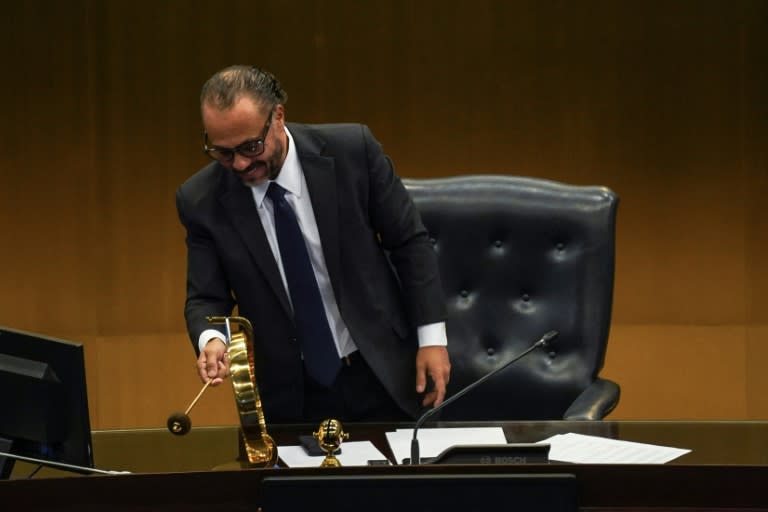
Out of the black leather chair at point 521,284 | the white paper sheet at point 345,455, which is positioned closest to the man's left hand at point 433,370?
the black leather chair at point 521,284

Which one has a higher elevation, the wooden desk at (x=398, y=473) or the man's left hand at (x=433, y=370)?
the man's left hand at (x=433, y=370)

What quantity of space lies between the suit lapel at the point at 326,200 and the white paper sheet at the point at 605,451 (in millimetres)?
679

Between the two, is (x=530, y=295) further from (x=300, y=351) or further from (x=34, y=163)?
(x=34, y=163)

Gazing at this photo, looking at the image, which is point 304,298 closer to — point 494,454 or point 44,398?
point 44,398

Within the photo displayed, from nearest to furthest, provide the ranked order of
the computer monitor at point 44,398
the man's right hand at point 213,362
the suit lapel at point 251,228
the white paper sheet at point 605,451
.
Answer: the computer monitor at point 44,398
the white paper sheet at point 605,451
the man's right hand at point 213,362
the suit lapel at point 251,228

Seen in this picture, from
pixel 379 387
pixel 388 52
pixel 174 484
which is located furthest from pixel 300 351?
pixel 388 52

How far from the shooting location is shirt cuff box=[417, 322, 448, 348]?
255 centimetres

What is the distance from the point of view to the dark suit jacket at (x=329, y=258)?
2.49 m

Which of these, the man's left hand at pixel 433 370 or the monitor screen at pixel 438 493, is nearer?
the monitor screen at pixel 438 493

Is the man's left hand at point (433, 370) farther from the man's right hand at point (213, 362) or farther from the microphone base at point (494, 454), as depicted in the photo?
the microphone base at point (494, 454)

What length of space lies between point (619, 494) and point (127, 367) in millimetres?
3212

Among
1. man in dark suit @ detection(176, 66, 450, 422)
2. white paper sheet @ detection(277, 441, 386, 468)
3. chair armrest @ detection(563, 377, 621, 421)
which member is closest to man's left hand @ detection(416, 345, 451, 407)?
man in dark suit @ detection(176, 66, 450, 422)

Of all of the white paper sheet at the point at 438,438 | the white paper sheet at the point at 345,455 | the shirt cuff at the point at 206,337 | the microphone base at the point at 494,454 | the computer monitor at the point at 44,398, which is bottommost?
the white paper sheet at the point at 345,455

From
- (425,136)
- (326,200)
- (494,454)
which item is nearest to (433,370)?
(326,200)
